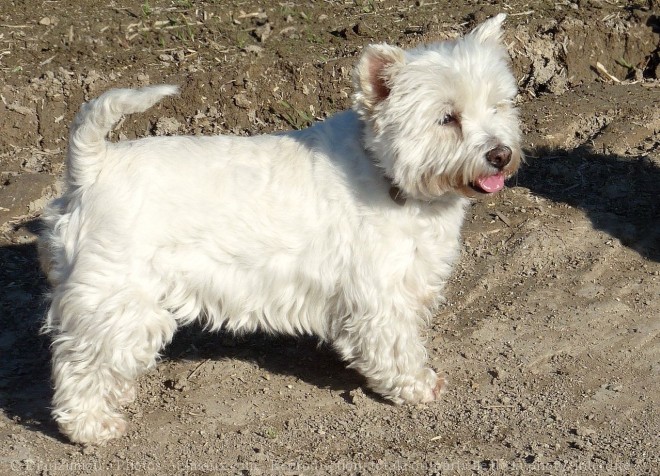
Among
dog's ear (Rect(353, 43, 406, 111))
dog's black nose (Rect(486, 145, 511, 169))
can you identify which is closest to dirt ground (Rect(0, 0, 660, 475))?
dog's black nose (Rect(486, 145, 511, 169))

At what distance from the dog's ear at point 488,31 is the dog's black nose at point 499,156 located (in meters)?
0.64

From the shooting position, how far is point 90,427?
4797mm

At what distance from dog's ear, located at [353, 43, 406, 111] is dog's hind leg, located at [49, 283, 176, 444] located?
142 cm

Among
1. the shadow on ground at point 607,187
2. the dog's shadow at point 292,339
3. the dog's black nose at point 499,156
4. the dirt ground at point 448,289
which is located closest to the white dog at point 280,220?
the dog's black nose at point 499,156

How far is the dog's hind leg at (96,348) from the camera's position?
176 inches

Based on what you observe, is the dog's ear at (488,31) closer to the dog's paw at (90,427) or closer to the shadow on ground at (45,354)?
the shadow on ground at (45,354)

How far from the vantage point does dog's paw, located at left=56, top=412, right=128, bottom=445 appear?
4762mm

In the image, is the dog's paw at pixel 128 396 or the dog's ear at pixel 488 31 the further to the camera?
the dog's paw at pixel 128 396

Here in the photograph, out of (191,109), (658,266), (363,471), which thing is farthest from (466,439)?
(191,109)

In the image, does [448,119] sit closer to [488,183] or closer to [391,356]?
[488,183]

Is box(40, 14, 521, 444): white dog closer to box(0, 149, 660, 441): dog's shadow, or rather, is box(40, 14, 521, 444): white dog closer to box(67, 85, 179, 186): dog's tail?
box(67, 85, 179, 186): dog's tail

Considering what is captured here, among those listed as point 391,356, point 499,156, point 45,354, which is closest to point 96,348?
point 45,354

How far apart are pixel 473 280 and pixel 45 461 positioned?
2805 mm

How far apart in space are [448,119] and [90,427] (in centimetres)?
234
